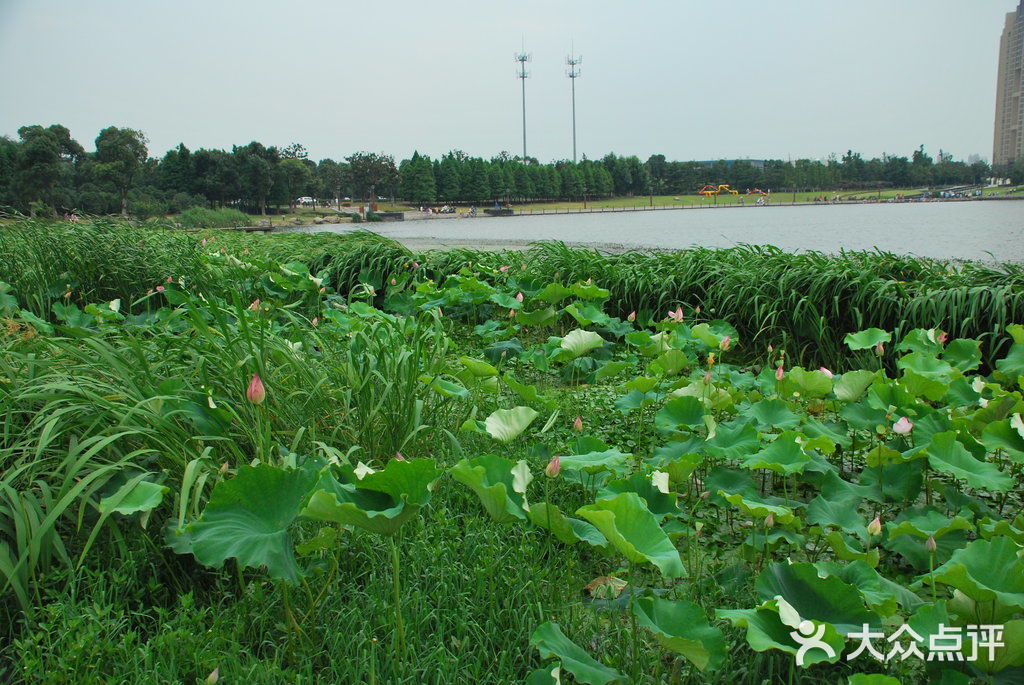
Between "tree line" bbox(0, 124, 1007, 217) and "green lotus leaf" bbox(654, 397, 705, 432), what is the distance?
525 cm

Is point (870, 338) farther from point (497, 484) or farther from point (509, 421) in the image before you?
point (497, 484)

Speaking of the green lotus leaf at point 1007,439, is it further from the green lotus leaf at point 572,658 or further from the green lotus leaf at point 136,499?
the green lotus leaf at point 136,499

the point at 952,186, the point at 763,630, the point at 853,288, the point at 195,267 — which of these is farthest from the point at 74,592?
the point at 952,186

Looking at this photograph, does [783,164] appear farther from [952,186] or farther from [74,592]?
[74,592]

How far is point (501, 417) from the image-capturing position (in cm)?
143

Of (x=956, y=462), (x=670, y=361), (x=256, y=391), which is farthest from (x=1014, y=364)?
(x=256, y=391)

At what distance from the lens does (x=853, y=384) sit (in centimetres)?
175

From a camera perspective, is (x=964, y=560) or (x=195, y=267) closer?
(x=964, y=560)

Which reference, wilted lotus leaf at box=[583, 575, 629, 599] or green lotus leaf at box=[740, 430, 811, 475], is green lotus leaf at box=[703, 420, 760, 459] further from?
wilted lotus leaf at box=[583, 575, 629, 599]

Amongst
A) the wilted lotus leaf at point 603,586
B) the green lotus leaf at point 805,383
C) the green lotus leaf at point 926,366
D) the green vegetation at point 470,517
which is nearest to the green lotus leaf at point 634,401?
the green vegetation at point 470,517

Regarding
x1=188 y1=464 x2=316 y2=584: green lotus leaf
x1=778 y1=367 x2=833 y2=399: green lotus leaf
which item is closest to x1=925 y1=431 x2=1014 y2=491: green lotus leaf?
x1=778 y1=367 x2=833 y2=399: green lotus leaf

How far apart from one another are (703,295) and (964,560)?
260 centimetres

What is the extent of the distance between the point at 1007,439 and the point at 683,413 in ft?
2.37

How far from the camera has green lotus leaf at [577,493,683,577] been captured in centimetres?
96
